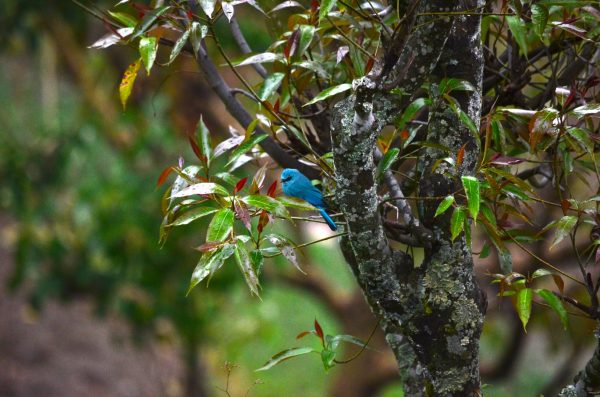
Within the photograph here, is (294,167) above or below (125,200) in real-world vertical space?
above

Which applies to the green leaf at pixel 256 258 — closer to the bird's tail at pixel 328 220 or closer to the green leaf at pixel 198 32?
the bird's tail at pixel 328 220

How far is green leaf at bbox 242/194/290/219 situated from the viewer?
1040 mm

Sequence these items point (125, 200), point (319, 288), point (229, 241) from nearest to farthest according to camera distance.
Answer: point (229, 241) < point (125, 200) < point (319, 288)

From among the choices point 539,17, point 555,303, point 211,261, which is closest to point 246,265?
point 211,261

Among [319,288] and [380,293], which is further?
[319,288]

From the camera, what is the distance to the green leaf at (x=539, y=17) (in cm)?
113

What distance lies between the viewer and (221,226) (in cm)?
101

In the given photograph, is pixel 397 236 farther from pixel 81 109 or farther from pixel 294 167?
pixel 81 109

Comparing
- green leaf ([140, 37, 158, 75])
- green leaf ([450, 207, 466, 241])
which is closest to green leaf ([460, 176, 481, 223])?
green leaf ([450, 207, 466, 241])

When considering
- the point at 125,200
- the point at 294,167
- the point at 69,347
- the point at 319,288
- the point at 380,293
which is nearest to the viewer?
the point at 380,293

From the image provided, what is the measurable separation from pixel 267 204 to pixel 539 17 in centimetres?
50

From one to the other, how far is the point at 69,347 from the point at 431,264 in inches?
214

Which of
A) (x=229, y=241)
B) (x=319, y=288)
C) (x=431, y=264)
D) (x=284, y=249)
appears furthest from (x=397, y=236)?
(x=319, y=288)

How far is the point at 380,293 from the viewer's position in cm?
118
